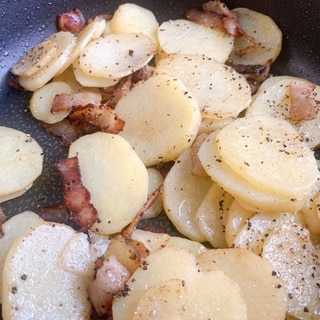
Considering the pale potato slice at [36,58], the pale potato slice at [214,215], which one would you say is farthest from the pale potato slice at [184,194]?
the pale potato slice at [36,58]

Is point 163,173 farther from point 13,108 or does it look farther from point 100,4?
point 100,4

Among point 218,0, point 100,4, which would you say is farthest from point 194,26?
point 100,4

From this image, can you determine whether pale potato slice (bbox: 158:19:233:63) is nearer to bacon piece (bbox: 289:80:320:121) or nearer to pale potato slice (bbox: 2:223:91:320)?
bacon piece (bbox: 289:80:320:121)

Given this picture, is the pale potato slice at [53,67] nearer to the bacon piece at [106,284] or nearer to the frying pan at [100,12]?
the frying pan at [100,12]

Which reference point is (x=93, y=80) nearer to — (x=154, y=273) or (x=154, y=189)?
(x=154, y=189)

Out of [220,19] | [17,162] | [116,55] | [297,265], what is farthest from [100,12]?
[297,265]

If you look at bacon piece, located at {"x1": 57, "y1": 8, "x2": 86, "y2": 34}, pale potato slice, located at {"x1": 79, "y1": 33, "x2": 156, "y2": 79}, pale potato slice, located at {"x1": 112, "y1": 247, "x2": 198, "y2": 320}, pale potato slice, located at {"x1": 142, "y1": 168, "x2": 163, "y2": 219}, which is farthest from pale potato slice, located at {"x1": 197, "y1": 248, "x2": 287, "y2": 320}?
bacon piece, located at {"x1": 57, "y1": 8, "x2": 86, "y2": 34}
